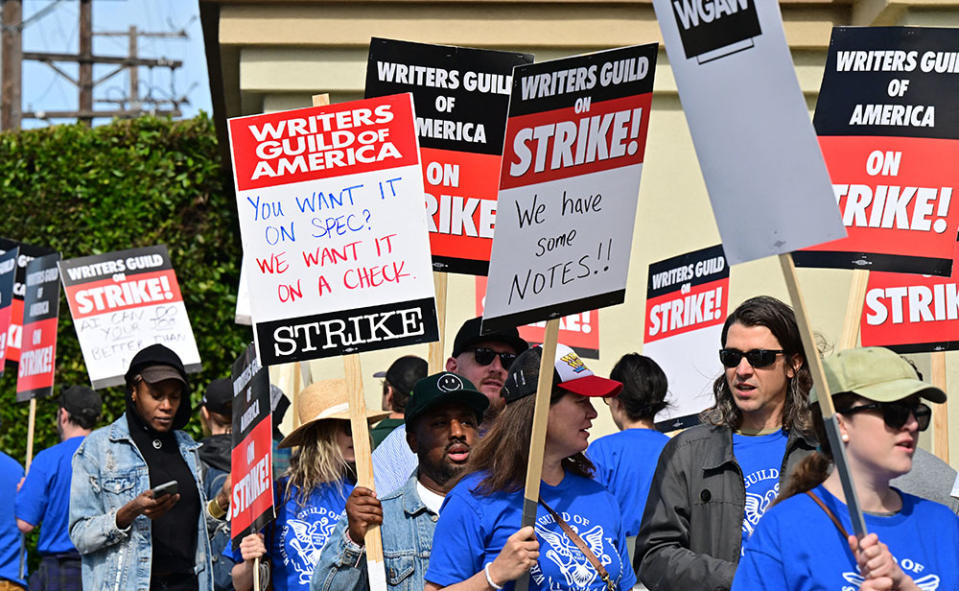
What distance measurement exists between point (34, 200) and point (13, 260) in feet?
13.2

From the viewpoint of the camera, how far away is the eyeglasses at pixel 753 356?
4.93m

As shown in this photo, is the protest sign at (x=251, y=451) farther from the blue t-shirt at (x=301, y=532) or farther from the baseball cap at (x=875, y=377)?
the baseball cap at (x=875, y=377)

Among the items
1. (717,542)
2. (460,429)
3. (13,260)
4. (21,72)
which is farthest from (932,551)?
(21,72)

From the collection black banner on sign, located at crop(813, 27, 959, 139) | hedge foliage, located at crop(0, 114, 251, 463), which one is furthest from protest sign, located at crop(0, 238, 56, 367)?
black banner on sign, located at crop(813, 27, 959, 139)

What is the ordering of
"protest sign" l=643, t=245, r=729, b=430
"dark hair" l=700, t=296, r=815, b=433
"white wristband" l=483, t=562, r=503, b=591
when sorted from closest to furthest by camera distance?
"white wristband" l=483, t=562, r=503, b=591 < "dark hair" l=700, t=296, r=815, b=433 < "protest sign" l=643, t=245, r=729, b=430

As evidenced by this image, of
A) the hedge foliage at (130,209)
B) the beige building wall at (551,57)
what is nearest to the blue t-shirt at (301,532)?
the beige building wall at (551,57)

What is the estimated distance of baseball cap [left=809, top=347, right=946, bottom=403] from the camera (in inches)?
143

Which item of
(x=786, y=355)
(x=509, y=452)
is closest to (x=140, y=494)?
(x=509, y=452)

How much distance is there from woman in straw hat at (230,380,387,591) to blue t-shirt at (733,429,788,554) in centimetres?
173

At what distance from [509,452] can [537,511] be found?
0.21m

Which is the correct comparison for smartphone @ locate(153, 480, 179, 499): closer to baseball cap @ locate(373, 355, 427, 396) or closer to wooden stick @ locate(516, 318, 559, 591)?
baseball cap @ locate(373, 355, 427, 396)

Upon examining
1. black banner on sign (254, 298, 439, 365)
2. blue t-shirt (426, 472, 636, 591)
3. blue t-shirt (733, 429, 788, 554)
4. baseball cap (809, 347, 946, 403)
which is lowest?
blue t-shirt (426, 472, 636, 591)

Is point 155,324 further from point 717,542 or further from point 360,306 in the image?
point 717,542

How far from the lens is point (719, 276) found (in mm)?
7926
